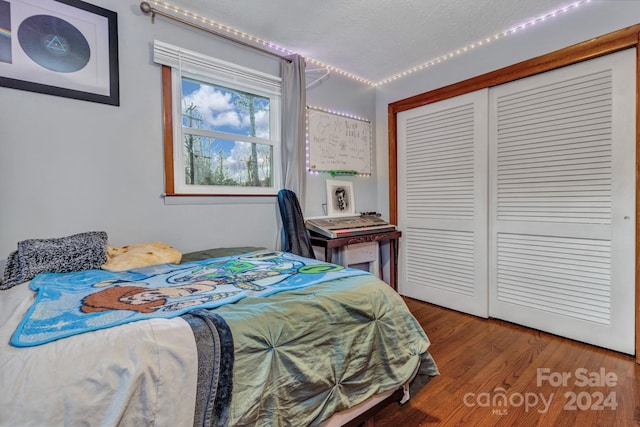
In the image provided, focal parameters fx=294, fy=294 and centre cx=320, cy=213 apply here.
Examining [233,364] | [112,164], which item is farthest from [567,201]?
[112,164]

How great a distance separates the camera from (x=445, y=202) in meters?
2.88

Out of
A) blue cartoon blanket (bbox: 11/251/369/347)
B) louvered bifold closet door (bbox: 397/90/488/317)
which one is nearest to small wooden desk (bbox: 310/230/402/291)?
louvered bifold closet door (bbox: 397/90/488/317)

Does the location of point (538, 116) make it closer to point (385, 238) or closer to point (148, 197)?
point (385, 238)

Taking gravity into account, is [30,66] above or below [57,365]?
above

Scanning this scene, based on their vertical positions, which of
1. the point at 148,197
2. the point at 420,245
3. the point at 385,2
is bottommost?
the point at 420,245

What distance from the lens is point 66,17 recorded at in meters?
1.68

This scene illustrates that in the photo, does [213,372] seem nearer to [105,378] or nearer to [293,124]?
[105,378]

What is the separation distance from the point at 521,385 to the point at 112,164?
2.76m

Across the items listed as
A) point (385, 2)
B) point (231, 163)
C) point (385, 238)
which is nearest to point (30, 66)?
point (231, 163)

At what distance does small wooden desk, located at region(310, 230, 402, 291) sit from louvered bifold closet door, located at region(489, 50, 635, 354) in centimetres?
88

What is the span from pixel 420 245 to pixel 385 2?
86.1 inches

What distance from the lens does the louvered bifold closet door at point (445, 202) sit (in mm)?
2645

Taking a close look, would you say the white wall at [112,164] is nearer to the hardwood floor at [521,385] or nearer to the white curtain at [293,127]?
the white curtain at [293,127]

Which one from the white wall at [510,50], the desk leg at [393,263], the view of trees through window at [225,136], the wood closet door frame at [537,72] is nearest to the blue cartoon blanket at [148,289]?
the view of trees through window at [225,136]
